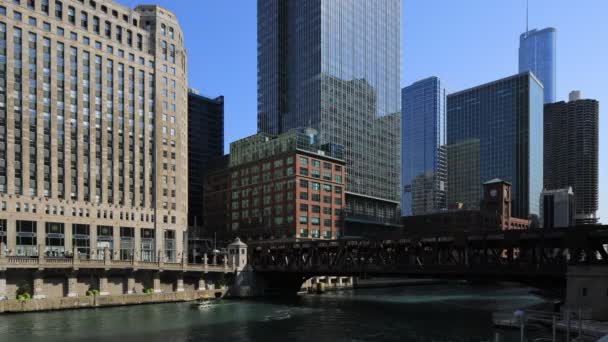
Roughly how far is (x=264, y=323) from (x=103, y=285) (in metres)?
38.3

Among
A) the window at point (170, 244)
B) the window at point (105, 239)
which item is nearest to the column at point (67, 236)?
the window at point (105, 239)

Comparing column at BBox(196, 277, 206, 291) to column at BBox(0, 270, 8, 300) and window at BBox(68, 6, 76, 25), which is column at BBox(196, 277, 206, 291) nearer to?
column at BBox(0, 270, 8, 300)

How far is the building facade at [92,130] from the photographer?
110 metres

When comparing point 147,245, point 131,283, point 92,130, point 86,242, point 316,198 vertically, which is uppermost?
point 92,130

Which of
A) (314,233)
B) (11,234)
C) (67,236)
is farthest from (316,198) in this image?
(11,234)

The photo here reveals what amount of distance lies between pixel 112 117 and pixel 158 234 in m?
30.9

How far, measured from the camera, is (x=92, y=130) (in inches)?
4820

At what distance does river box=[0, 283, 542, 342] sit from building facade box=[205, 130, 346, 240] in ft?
202

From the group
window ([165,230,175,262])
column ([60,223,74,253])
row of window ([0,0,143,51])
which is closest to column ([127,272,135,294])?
column ([60,223,74,253])

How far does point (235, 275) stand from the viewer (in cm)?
11075

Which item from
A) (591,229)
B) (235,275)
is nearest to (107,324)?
(235,275)

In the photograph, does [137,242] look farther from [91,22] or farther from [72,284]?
[91,22]

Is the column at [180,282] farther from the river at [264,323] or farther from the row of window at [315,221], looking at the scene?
the row of window at [315,221]

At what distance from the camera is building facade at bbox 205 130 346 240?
515 feet
